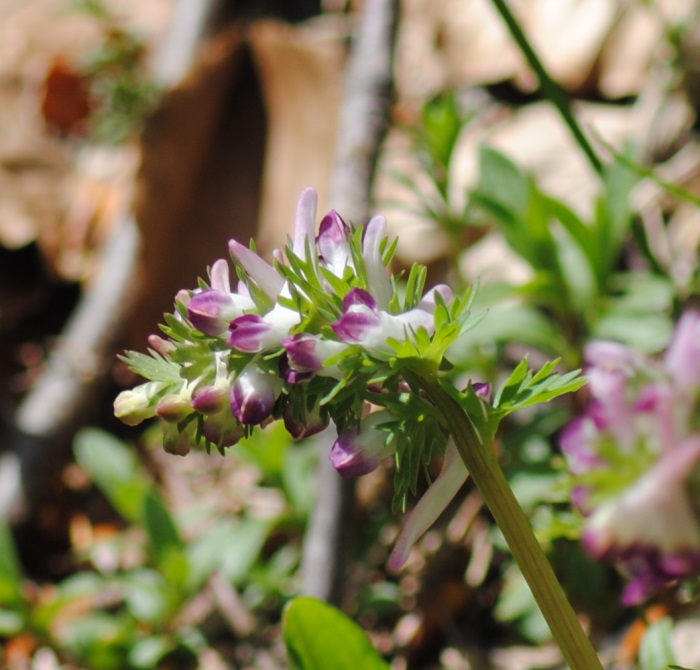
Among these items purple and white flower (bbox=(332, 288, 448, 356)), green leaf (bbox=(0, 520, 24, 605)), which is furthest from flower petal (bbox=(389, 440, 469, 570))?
green leaf (bbox=(0, 520, 24, 605))

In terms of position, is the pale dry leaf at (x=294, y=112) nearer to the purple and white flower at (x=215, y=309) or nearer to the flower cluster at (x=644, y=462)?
the purple and white flower at (x=215, y=309)

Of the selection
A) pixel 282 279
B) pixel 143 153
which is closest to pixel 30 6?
pixel 143 153

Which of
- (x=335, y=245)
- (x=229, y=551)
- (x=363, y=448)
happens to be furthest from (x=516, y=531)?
(x=229, y=551)

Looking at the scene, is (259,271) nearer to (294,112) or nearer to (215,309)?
(215,309)

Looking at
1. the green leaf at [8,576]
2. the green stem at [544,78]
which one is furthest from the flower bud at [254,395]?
the green leaf at [8,576]

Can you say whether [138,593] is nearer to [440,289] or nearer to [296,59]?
[440,289]

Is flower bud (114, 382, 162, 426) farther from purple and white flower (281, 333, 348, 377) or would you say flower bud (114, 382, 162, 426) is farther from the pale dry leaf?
the pale dry leaf
